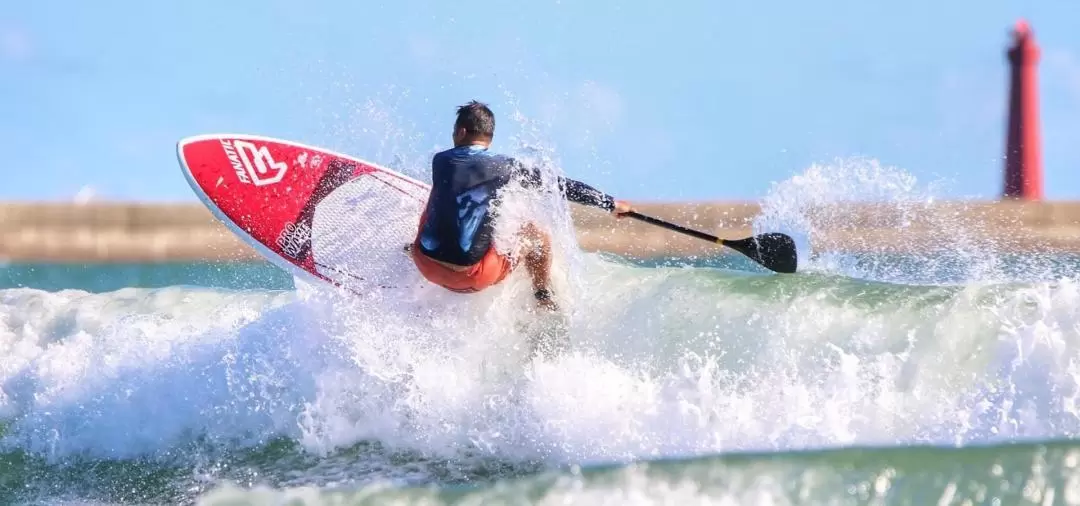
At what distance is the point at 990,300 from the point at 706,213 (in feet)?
41.9

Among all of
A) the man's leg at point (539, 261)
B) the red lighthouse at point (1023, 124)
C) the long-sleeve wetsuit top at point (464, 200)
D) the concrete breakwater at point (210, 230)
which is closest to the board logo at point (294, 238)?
the long-sleeve wetsuit top at point (464, 200)

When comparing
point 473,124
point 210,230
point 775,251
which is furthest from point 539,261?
point 210,230

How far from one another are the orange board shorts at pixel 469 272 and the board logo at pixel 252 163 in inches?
63.6

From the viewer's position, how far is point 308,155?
6.88 m

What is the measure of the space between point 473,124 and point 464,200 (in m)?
0.34

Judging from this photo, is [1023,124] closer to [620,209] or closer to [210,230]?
[210,230]

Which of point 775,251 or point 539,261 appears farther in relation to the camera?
point 775,251

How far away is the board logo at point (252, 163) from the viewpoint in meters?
6.80

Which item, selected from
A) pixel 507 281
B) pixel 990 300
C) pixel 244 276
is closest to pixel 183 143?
pixel 507 281

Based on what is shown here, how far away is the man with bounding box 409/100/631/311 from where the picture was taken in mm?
5250

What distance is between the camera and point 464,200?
5.25 meters

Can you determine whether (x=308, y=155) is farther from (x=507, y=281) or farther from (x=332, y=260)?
(x=507, y=281)

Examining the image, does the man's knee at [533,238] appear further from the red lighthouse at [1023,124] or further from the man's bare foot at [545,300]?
the red lighthouse at [1023,124]

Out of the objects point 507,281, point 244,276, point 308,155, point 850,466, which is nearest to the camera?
point 850,466
